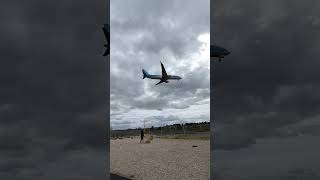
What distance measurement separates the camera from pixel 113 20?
594cm

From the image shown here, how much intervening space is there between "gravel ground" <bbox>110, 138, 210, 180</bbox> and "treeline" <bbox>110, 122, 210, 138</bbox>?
0.13m

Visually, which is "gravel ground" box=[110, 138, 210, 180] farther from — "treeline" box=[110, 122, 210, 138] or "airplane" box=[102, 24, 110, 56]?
"airplane" box=[102, 24, 110, 56]

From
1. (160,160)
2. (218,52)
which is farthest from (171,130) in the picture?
(218,52)

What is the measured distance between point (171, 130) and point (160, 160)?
479 mm

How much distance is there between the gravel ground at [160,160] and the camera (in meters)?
5.93

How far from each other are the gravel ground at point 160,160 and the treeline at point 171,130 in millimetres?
127

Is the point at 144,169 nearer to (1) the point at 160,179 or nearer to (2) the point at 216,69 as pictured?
(1) the point at 160,179

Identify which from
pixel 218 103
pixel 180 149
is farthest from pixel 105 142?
pixel 218 103

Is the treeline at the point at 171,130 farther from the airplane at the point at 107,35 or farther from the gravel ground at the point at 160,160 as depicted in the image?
the airplane at the point at 107,35

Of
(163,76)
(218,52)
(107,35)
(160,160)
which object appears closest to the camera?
(163,76)

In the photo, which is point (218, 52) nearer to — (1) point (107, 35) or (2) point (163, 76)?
(2) point (163, 76)

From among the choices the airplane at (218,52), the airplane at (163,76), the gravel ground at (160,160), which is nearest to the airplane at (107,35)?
the airplane at (163,76)

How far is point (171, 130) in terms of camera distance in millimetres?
6277

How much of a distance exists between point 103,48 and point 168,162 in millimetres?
1936
